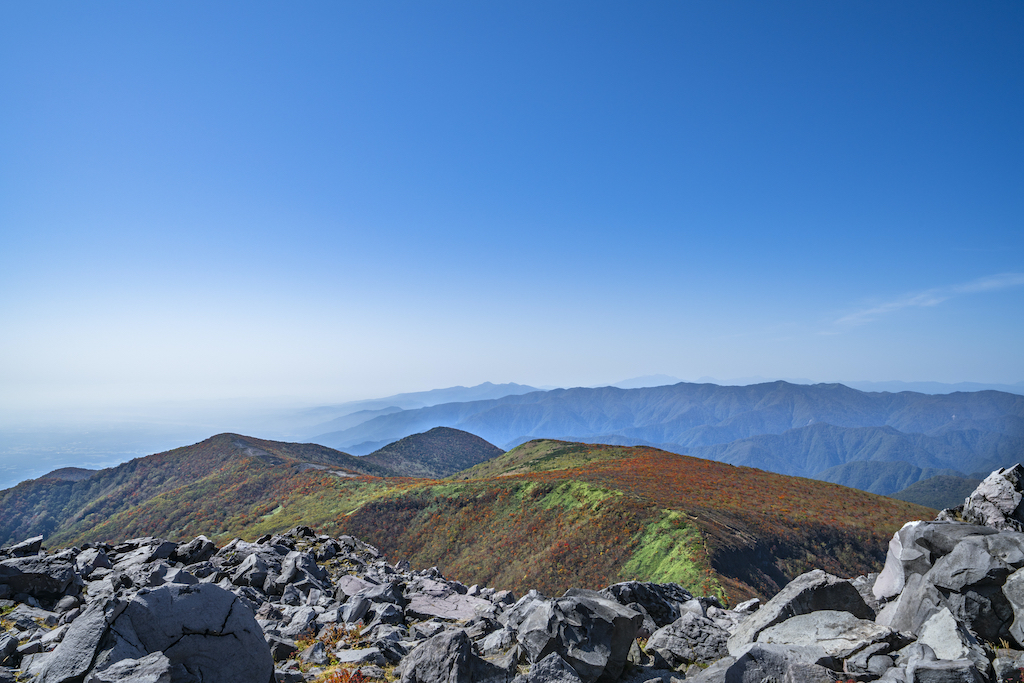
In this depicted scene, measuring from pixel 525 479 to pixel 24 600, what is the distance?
163ft

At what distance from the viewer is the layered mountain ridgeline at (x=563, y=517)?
37438mm

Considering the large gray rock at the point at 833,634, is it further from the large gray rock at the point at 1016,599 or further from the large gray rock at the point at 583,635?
the large gray rock at the point at 583,635

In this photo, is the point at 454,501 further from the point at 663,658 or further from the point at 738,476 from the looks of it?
the point at 663,658

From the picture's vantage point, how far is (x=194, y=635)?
8.98 metres

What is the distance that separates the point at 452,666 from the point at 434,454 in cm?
15327

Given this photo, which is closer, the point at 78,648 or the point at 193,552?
the point at 78,648

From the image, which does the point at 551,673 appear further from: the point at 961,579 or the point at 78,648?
the point at 961,579

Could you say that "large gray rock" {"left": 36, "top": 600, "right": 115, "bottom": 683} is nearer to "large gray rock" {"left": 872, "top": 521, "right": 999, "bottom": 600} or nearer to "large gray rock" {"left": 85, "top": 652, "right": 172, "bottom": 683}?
"large gray rock" {"left": 85, "top": 652, "right": 172, "bottom": 683}

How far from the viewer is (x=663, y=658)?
→ 1128 cm

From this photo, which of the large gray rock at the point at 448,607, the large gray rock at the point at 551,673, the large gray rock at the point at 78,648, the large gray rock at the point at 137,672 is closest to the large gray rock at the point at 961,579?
the large gray rock at the point at 551,673

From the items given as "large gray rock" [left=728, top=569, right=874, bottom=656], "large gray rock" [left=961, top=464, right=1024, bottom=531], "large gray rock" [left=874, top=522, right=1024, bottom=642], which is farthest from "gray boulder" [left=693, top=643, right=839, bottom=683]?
"large gray rock" [left=961, top=464, right=1024, bottom=531]

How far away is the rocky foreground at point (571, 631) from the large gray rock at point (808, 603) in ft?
0.17

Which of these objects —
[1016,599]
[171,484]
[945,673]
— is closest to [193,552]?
[945,673]

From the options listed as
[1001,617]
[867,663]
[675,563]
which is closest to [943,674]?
[867,663]
